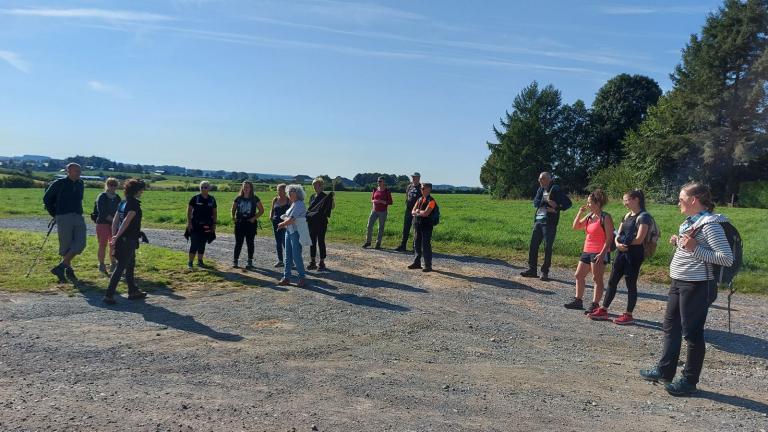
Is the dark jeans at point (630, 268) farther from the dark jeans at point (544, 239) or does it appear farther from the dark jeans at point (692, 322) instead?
the dark jeans at point (544, 239)

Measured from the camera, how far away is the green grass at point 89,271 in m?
9.50

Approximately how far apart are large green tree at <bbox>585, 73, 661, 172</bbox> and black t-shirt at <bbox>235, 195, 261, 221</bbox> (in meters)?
58.2

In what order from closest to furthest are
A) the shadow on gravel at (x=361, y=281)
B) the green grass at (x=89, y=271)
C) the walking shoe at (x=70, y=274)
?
the green grass at (x=89, y=271), the walking shoe at (x=70, y=274), the shadow on gravel at (x=361, y=281)

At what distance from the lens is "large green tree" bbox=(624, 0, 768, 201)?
39.1 meters

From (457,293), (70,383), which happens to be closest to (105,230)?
(70,383)

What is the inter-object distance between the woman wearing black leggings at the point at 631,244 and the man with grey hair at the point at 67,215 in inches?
356

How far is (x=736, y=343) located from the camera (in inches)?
288

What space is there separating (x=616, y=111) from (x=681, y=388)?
64240 mm

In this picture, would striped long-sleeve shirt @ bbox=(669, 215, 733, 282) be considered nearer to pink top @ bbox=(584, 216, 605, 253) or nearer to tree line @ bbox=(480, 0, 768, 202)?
pink top @ bbox=(584, 216, 605, 253)

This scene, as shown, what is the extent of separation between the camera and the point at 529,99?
6550 cm

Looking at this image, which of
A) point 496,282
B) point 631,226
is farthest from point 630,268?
point 496,282

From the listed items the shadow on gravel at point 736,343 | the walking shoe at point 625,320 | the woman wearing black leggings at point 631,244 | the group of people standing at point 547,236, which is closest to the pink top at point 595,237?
the group of people standing at point 547,236

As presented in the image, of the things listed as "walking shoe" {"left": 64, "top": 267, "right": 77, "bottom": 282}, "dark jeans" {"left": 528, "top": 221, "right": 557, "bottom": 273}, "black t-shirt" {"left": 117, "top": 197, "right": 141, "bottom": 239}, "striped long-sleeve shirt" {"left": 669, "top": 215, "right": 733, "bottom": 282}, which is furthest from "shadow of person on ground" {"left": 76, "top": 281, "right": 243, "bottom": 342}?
Answer: "dark jeans" {"left": 528, "top": 221, "right": 557, "bottom": 273}

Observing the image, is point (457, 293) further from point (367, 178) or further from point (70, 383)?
point (367, 178)
